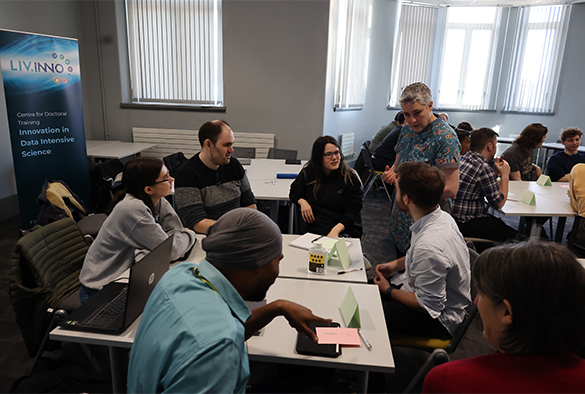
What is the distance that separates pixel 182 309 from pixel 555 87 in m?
8.95

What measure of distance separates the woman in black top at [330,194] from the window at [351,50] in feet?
11.9

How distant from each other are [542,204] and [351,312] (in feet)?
9.29

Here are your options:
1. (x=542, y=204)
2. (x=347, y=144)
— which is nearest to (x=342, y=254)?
(x=542, y=204)

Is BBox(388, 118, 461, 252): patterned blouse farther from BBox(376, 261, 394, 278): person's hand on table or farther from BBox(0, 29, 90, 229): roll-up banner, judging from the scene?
BBox(0, 29, 90, 229): roll-up banner

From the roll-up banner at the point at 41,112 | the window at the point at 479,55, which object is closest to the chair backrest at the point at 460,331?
the roll-up banner at the point at 41,112

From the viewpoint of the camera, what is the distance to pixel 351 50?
6.46 meters

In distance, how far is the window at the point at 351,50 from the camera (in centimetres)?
613

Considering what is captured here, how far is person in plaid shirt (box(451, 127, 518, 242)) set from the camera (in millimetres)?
3201

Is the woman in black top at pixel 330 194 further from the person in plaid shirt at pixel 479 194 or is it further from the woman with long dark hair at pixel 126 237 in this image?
the woman with long dark hair at pixel 126 237

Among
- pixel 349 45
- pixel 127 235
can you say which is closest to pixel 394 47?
pixel 349 45

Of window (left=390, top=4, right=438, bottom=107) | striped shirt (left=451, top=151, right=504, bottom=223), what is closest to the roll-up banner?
striped shirt (left=451, top=151, right=504, bottom=223)

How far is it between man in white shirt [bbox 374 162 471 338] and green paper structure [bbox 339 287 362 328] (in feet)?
1.25

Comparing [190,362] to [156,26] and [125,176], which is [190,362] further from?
[156,26]

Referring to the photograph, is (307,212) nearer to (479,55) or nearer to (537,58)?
(479,55)
